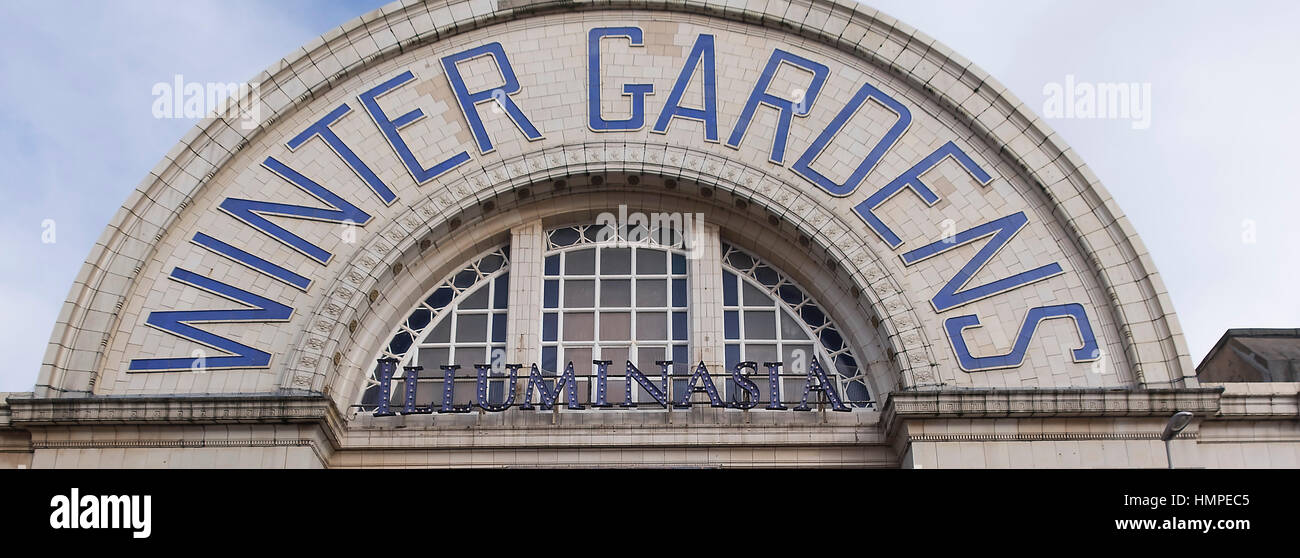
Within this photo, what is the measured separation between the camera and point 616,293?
1069 inches

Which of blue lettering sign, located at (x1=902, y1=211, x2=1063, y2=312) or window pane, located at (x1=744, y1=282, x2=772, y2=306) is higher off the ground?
blue lettering sign, located at (x1=902, y1=211, x2=1063, y2=312)

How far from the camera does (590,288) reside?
27.2 m

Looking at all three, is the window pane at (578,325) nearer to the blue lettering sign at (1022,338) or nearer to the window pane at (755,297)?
the window pane at (755,297)

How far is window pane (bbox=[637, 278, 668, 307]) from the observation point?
27.0 meters

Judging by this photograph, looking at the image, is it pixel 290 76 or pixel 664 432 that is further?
pixel 290 76

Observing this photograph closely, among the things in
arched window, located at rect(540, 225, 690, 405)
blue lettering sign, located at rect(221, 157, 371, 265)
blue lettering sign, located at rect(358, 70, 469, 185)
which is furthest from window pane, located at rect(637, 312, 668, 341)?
blue lettering sign, located at rect(221, 157, 371, 265)

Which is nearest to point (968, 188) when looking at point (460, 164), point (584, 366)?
point (584, 366)

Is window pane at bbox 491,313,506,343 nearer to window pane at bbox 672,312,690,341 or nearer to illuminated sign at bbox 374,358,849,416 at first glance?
illuminated sign at bbox 374,358,849,416

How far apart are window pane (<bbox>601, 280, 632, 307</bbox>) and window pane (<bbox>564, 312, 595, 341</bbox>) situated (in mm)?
448

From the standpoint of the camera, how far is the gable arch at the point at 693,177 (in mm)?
24625

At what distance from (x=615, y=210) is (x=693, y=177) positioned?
80.5 inches
